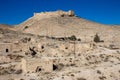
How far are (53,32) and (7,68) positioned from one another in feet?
116

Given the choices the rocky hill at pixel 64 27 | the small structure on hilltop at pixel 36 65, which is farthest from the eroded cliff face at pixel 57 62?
the rocky hill at pixel 64 27

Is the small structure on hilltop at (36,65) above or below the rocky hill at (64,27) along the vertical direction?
below

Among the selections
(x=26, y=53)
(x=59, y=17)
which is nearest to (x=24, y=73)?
(x=26, y=53)

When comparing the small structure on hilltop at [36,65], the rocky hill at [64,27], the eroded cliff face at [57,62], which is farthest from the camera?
the rocky hill at [64,27]

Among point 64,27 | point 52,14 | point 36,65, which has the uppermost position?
point 52,14

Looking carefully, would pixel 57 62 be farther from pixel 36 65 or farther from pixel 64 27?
pixel 64 27

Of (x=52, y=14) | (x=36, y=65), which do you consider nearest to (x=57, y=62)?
(x=36, y=65)

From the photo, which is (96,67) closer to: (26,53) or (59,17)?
(26,53)

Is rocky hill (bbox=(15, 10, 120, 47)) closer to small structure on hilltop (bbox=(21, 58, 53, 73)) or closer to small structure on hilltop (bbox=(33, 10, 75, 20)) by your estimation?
small structure on hilltop (bbox=(33, 10, 75, 20))

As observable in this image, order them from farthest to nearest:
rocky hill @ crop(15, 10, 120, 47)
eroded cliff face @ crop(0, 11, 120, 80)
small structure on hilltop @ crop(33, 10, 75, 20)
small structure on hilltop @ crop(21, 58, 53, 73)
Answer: small structure on hilltop @ crop(33, 10, 75, 20)
rocky hill @ crop(15, 10, 120, 47)
small structure on hilltop @ crop(21, 58, 53, 73)
eroded cliff face @ crop(0, 11, 120, 80)

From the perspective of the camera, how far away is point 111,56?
27375 millimetres

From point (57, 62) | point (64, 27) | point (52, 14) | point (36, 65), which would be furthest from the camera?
point (52, 14)

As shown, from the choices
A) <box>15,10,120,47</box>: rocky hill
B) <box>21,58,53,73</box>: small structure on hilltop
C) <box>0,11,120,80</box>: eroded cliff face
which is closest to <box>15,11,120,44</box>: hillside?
Result: <box>15,10,120,47</box>: rocky hill

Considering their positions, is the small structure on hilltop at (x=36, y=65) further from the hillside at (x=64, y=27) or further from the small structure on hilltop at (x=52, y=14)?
the small structure on hilltop at (x=52, y=14)
